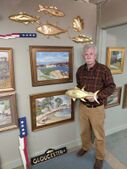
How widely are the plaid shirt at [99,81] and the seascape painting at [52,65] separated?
279 mm

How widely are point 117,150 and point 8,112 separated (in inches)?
62.6

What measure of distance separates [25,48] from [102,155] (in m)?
1.55

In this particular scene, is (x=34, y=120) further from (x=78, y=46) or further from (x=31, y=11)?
(x=31, y=11)

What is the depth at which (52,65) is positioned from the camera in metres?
1.99

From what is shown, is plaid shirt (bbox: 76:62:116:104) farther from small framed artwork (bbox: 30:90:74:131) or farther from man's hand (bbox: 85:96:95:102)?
small framed artwork (bbox: 30:90:74:131)

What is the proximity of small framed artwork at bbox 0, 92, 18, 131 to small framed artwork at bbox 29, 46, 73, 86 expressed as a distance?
30 centimetres

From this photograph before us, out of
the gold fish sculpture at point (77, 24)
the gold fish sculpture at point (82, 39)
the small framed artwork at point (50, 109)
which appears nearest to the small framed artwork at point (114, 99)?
the small framed artwork at point (50, 109)

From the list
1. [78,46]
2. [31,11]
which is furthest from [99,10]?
[31,11]

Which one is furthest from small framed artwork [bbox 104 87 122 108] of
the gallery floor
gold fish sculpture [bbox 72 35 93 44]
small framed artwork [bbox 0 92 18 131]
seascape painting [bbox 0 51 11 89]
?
seascape painting [bbox 0 51 11 89]

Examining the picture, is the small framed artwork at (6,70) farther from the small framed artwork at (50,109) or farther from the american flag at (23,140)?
the american flag at (23,140)

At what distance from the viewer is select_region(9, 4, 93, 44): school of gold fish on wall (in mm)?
1697

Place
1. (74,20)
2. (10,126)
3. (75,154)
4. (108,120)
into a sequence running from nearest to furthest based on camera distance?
(10,126), (74,20), (75,154), (108,120)

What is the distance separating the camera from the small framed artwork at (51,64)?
1875mm

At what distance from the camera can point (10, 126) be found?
6.15 feet
